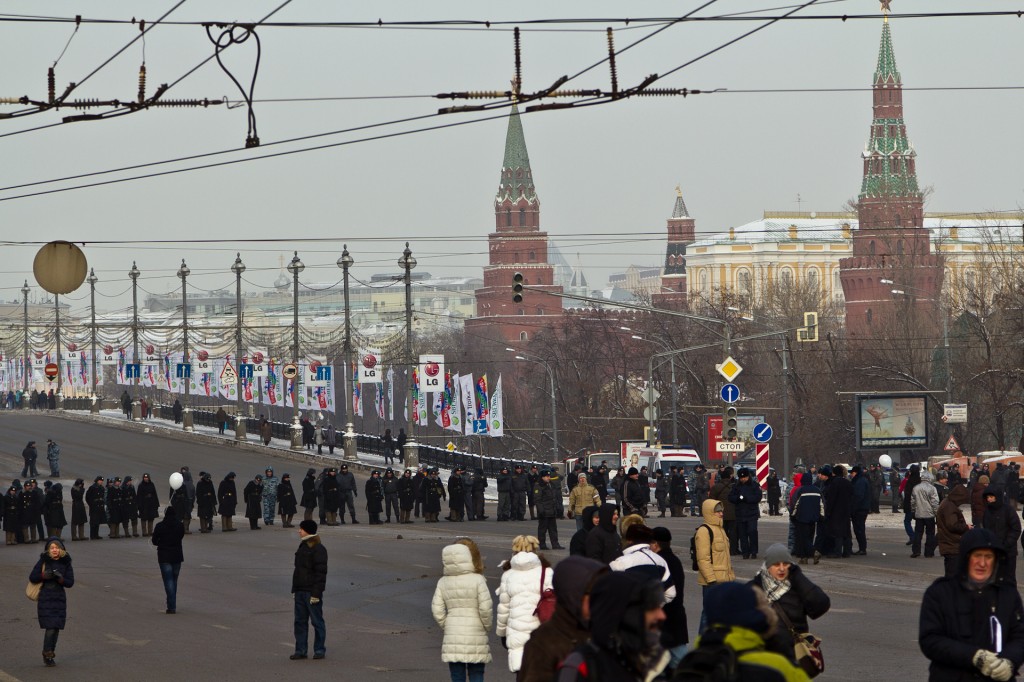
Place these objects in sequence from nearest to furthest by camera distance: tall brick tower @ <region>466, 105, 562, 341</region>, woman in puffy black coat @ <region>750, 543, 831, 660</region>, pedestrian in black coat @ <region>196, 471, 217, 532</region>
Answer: woman in puffy black coat @ <region>750, 543, 831, 660</region> → pedestrian in black coat @ <region>196, 471, 217, 532</region> → tall brick tower @ <region>466, 105, 562, 341</region>

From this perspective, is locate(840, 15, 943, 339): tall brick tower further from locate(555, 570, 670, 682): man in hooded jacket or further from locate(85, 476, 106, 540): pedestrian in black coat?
locate(555, 570, 670, 682): man in hooded jacket

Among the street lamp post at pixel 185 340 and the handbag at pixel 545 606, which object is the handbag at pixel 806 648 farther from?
the street lamp post at pixel 185 340

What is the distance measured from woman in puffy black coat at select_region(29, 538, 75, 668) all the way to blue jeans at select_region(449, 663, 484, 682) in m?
5.79

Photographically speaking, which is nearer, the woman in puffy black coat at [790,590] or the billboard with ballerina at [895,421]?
the woman in puffy black coat at [790,590]

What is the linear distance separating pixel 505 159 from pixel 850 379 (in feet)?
374

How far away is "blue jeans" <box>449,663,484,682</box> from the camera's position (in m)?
11.1

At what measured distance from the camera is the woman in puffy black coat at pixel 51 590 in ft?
50.9

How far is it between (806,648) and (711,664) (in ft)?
13.0

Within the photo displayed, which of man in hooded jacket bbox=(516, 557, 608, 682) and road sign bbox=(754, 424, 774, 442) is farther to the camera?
road sign bbox=(754, 424, 774, 442)

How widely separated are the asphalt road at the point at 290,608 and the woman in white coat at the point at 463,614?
9.76 ft

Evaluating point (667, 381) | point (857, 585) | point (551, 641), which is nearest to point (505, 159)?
point (667, 381)

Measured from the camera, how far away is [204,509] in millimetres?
35812

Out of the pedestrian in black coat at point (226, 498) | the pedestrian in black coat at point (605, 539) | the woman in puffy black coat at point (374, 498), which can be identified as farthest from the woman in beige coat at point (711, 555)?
the woman in puffy black coat at point (374, 498)

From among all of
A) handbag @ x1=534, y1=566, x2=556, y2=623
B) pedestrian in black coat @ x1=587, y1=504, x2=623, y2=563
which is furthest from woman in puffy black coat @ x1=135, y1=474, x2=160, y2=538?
handbag @ x1=534, y1=566, x2=556, y2=623
